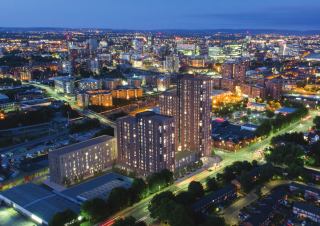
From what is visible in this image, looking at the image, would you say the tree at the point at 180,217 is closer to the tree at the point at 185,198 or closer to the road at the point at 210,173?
the tree at the point at 185,198

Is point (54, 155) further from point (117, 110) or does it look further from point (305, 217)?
point (117, 110)

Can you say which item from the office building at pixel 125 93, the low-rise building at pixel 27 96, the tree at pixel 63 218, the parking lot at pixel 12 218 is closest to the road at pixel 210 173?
the tree at pixel 63 218

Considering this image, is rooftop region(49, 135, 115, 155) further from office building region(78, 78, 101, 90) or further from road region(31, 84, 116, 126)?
office building region(78, 78, 101, 90)

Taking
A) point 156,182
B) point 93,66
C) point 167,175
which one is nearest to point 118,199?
point 156,182

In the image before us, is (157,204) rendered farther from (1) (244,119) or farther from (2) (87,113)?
(2) (87,113)

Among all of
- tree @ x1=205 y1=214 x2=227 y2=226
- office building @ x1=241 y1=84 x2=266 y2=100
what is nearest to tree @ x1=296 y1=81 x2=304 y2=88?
office building @ x1=241 y1=84 x2=266 y2=100
